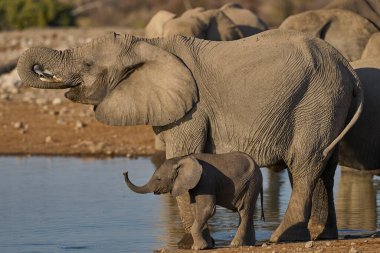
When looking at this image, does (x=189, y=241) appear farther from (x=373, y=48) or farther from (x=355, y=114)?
(x=373, y=48)

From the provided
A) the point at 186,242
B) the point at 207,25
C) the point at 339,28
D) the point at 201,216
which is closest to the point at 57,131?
the point at 207,25

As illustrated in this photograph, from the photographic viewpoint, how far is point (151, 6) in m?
43.2

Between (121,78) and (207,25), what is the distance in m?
8.52

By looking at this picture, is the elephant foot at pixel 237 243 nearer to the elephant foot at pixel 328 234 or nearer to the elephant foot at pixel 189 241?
the elephant foot at pixel 189 241

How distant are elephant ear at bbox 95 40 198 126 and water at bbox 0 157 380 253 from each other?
2.84 ft

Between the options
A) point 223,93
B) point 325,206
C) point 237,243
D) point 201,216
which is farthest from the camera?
point 325,206

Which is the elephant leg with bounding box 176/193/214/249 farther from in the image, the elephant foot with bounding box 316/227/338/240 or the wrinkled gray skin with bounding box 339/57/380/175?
the wrinkled gray skin with bounding box 339/57/380/175

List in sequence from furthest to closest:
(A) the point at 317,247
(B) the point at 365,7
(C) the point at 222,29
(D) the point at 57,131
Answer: (C) the point at 222,29 < (D) the point at 57,131 < (B) the point at 365,7 < (A) the point at 317,247

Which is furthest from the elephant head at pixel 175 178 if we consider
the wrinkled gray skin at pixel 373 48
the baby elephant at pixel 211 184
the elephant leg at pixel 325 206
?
the wrinkled gray skin at pixel 373 48

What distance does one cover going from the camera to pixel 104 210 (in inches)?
455

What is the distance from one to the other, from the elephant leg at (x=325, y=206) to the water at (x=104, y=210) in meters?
0.23

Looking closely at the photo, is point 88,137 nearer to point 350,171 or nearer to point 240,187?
point 350,171

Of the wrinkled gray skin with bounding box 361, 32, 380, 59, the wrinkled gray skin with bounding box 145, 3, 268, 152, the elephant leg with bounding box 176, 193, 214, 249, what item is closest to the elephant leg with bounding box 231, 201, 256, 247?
the elephant leg with bounding box 176, 193, 214, 249

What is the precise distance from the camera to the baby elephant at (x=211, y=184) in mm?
9070
